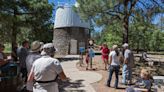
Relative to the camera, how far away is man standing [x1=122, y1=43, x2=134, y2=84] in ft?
34.5

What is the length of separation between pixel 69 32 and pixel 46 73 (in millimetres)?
29230

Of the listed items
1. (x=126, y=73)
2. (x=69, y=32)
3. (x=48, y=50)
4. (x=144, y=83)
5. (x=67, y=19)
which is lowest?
(x=126, y=73)

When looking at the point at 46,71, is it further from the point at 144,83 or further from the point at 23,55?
the point at 23,55

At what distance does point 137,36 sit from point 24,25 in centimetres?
1808

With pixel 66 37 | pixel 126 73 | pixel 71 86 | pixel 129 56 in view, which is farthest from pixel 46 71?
pixel 66 37

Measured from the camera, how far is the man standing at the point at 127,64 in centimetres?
1052

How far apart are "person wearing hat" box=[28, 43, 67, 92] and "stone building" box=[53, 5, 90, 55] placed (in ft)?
93.9

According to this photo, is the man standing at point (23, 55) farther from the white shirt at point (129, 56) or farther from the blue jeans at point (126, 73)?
the blue jeans at point (126, 73)

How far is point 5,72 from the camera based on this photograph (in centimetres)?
762

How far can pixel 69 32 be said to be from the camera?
33.7 m

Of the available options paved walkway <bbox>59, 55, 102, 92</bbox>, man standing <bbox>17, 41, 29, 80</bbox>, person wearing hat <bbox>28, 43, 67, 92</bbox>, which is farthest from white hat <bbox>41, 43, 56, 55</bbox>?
paved walkway <bbox>59, 55, 102, 92</bbox>

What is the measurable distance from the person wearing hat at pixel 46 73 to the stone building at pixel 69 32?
28.6 meters

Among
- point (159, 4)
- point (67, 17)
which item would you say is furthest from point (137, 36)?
point (159, 4)

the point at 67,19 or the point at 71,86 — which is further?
the point at 67,19
